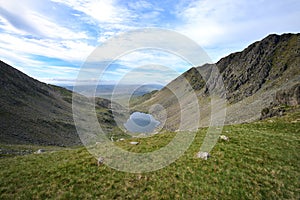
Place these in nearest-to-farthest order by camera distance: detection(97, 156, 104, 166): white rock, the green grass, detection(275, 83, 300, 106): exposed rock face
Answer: the green grass
detection(97, 156, 104, 166): white rock
detection(275, 83, 300, 106): exposed rock face

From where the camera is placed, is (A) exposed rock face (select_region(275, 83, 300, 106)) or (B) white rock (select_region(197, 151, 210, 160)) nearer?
(B) white rock (select_region(197, 151, 210, 160))

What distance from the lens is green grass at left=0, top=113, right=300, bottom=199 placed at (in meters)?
15.8

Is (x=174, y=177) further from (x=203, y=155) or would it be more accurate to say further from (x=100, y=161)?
(x=100, y=161)

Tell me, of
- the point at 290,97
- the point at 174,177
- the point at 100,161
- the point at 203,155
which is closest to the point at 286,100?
the point at 290,97

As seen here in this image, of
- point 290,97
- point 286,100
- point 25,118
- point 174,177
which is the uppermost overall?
point 290,97

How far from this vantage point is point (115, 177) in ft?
58.7

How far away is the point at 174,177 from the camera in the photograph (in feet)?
59.0

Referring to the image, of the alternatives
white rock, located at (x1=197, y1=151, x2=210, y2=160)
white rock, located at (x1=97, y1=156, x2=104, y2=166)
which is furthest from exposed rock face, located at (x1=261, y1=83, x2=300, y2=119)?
white rock, located at (x1=97, y1=156, x2=104, y2=166)

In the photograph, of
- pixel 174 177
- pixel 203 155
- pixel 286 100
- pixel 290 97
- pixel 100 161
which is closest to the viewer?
pixel 174 177

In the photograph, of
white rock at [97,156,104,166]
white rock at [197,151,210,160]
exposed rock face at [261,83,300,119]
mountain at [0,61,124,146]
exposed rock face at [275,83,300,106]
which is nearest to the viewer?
white rock at [97,156,104,166]

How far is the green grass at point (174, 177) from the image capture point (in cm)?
1580

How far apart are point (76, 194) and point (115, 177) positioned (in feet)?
11.4

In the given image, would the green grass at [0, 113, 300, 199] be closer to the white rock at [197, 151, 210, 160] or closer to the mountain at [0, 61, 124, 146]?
the white rock at [197, 151, 210, 160]

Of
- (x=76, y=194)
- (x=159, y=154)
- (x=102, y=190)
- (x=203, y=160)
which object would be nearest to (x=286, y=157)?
(x=203, y=160)
